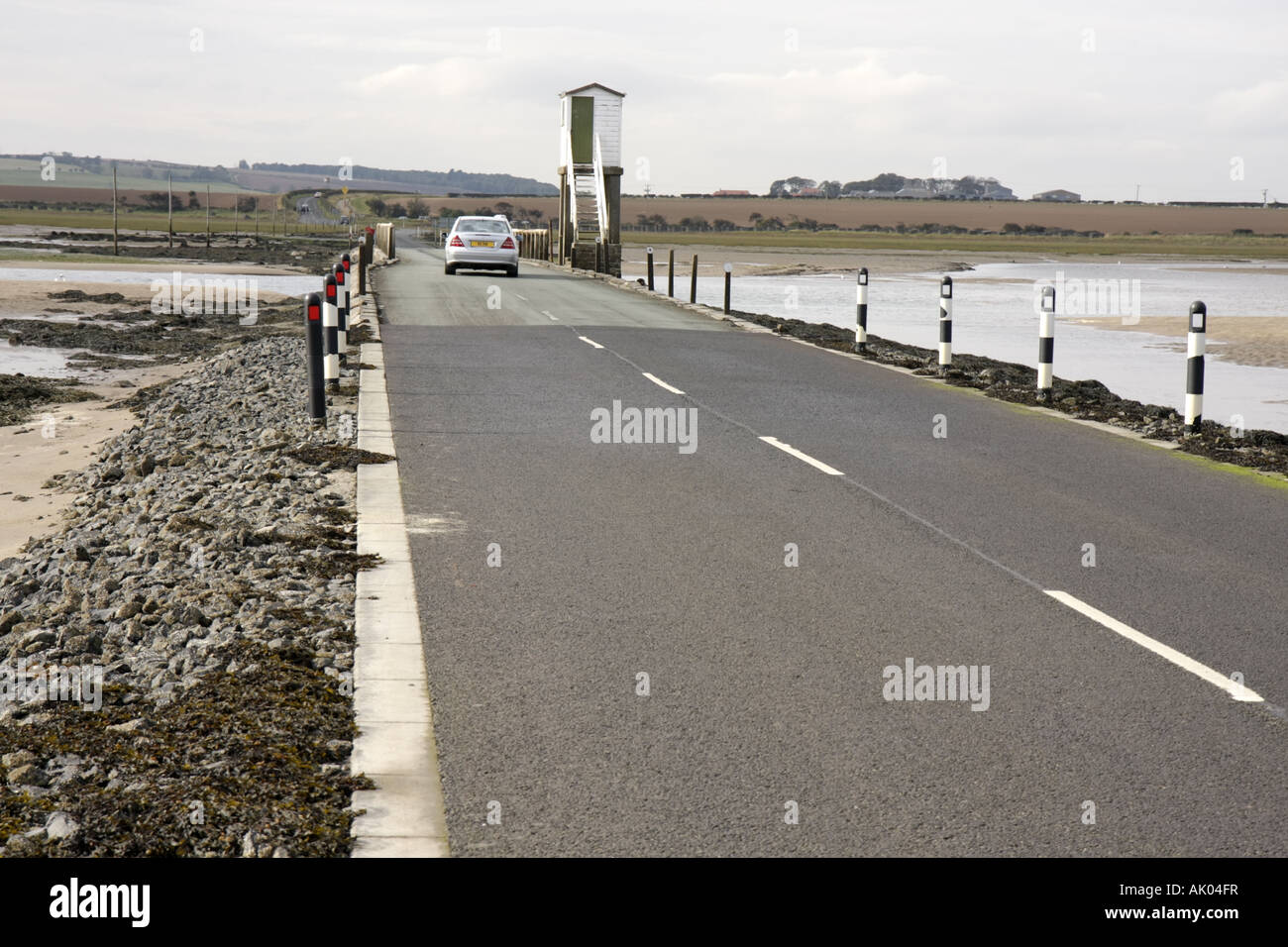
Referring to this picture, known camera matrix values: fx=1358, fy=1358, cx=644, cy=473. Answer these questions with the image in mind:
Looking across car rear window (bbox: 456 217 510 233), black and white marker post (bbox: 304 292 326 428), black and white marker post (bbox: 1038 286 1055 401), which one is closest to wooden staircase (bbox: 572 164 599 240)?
car rear window (bbox: 456 217 510 233)

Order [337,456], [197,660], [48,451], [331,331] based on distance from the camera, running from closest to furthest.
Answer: [197,660] < [337,456] < [331,331] < [48,451]

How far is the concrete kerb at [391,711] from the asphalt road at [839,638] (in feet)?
0.31

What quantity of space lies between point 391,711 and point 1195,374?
1018 centimetres

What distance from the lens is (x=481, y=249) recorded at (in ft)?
130

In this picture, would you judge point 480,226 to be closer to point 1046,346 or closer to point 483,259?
point 483,259

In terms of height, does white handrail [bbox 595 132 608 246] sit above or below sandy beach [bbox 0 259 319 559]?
above

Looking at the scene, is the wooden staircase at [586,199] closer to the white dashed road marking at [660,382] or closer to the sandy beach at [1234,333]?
the sandy beach at [1234,333]

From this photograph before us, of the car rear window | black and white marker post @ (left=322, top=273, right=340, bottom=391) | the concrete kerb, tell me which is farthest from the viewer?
the car rear window

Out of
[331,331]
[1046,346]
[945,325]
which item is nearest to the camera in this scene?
[331,331]

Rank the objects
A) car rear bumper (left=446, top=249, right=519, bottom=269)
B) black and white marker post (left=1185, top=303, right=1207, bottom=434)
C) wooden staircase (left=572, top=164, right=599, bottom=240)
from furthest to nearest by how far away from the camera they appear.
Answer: wooden staircase (left=572, top=164, right=599, bottom=240) → car rear bumper (left=446, top=249, right=519, bottom=269) → black and white marker post (left=1185, top=303, right=1207, bottom=434)

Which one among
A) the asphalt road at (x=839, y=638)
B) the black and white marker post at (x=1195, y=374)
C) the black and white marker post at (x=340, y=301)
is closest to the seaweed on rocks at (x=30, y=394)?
the black and white marker post at (x=340, y=301)

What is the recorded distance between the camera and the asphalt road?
14.2ft

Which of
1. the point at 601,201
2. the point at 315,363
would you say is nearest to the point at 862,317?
the point at 315,363

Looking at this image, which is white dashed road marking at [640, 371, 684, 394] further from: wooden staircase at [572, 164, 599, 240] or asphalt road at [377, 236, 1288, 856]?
wooden staircase at [572, 164, 599, 240]
